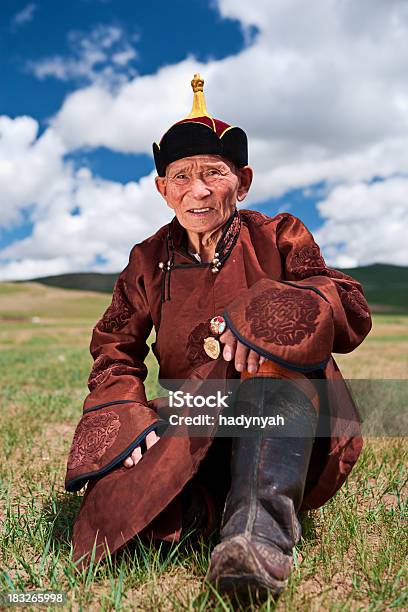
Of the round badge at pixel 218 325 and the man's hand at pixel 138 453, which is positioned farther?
the man's hand at pixel 138 453

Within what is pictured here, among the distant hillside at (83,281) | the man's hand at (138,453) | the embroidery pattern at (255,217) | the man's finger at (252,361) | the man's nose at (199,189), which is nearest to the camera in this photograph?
the man's finger at (252,361)

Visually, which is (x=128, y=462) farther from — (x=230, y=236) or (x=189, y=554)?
(x=230, y=236)

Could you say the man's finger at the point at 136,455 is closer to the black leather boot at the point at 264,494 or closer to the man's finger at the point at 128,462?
the man's finger at the point at 128,462

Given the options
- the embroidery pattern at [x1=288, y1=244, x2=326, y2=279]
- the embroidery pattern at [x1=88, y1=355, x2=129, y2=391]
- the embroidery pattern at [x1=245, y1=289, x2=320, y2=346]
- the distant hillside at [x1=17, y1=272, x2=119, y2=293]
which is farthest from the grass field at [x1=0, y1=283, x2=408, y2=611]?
the distant hillside at [x1=17, y1=272, x2=119, y2=293]

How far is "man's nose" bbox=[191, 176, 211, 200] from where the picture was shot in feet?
8.61

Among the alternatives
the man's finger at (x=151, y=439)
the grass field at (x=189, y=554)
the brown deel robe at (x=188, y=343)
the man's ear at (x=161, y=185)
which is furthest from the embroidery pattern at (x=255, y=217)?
the grass field at (x=189, y=554)

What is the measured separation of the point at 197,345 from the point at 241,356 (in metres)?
0.53

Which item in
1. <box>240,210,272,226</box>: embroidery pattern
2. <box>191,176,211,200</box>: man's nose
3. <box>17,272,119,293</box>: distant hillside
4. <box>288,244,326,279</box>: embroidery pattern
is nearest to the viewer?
<box>288,244,326,279</box>: embroidery pattern

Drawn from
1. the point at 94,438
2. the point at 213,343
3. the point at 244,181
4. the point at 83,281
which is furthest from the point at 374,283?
the point at 94,438

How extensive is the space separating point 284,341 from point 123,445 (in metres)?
0.83

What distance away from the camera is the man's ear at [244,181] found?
2.83m

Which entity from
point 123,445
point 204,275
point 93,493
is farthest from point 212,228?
point 93,493

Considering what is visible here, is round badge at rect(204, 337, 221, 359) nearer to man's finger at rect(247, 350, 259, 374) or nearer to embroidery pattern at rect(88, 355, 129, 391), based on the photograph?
man's finger at rect(247, 350, 259, 374)

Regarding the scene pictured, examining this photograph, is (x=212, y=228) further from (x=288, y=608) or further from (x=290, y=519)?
(x=288, y=608)
